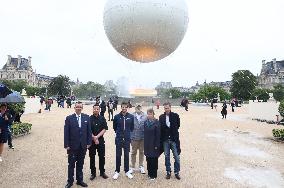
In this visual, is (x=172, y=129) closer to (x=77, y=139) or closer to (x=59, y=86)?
(x=77, y=139)

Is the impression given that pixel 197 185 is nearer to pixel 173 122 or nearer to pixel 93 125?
pixel 173 122

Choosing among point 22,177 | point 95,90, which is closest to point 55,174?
point 22,177

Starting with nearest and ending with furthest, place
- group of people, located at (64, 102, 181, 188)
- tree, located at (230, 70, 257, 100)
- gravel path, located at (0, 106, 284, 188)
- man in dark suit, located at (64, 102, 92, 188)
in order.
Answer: man in dark suit, located at (64, 102, 92, 188) < gravel path, located at (0, 106, 284, 188) < group of people, located at (64, 102, 181, 188) < tree, located at (230, 70, 257, 100)

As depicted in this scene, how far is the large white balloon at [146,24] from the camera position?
26.1m

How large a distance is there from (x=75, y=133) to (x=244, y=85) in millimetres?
88803

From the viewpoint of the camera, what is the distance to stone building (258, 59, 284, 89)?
442 feet

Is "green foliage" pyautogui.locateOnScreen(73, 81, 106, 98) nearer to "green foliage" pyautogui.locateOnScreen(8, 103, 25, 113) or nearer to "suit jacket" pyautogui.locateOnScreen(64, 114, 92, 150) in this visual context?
"green foliage" pyautogui.locateOnScreen(8, 103, 25, 113)

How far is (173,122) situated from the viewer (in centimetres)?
916

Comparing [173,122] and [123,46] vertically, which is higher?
[123,46]

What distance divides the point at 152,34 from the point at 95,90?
124642mm

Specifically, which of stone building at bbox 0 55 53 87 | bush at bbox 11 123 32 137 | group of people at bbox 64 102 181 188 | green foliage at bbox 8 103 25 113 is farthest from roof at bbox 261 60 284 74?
group of people at bbox 64 102 181 188

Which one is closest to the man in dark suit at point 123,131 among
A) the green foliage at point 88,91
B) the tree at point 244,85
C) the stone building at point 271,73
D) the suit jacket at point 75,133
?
the suit jacket at point 75,133

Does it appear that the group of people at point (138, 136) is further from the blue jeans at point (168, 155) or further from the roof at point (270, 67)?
the roof at point (270, 67)

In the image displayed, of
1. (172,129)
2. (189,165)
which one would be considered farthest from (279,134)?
(172,129)
